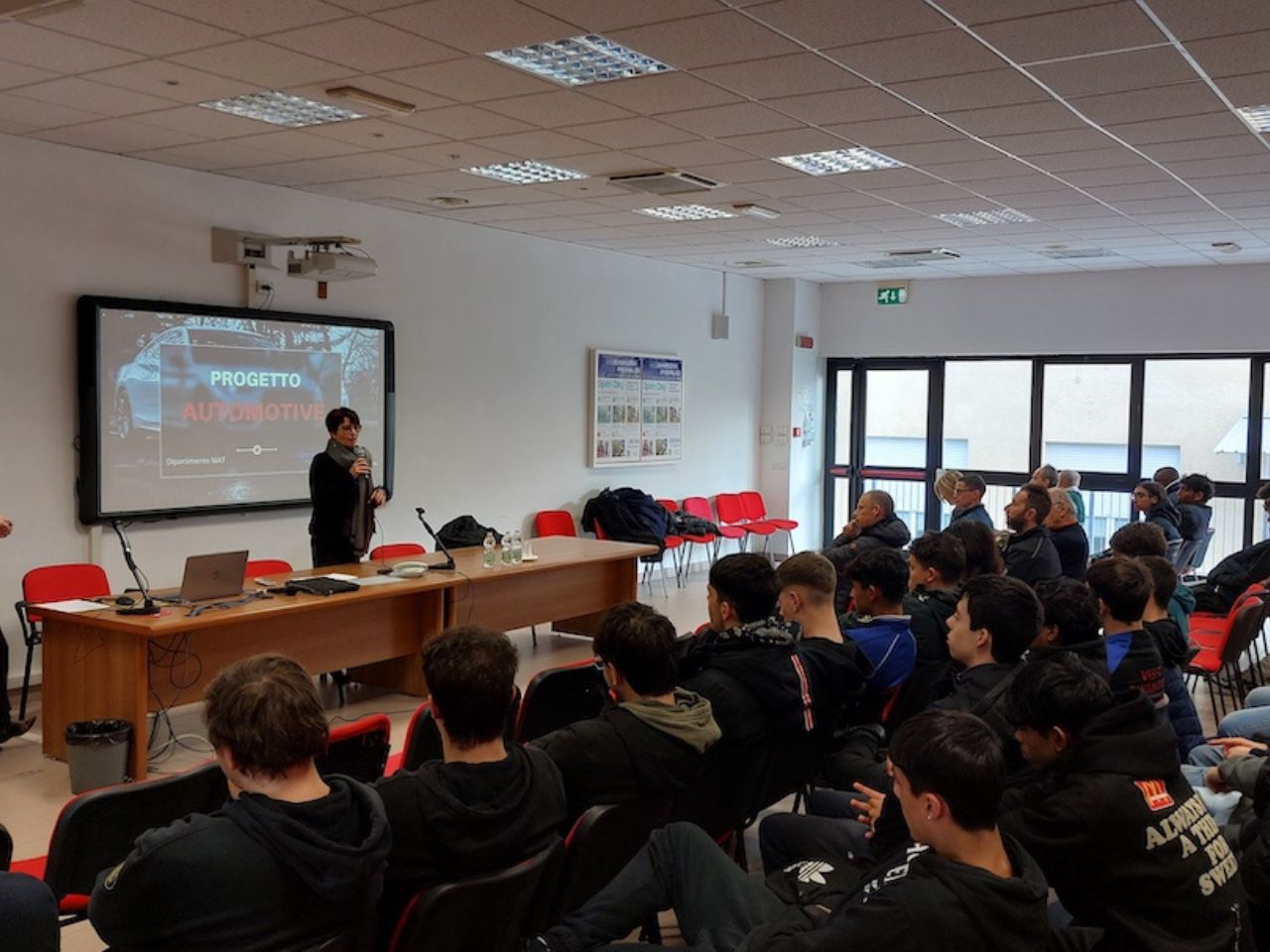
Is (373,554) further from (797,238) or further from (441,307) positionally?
(797,238)

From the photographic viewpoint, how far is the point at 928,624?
421cm

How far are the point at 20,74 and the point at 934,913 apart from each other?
4.86m

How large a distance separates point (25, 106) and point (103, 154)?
3.20 feet

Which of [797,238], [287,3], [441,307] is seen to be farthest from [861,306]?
[287,3]

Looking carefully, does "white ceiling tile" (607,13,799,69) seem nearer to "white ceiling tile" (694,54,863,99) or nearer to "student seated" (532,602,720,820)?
"white ceiling tile" (694,54,863,99)

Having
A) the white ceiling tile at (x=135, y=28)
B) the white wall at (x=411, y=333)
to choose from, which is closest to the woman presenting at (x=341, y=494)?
the white wall at (x=411, y=333)

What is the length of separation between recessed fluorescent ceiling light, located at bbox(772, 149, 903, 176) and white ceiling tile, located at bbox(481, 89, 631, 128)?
4.11 ft

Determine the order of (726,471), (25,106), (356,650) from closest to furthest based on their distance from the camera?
(25,106) → (356,650) → (726,471)

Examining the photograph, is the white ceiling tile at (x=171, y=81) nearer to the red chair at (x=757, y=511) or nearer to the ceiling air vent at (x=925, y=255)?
the ceiling air vent at (x=925, y=255)

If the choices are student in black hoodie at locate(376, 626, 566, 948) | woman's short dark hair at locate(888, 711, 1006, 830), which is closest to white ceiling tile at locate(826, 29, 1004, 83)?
student in black hoodie at locate(376, 626, 566, 948)

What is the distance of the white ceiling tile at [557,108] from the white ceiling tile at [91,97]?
5.02 feet

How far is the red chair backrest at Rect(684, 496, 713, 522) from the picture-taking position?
35.3 feet

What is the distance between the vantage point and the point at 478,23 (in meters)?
4.07

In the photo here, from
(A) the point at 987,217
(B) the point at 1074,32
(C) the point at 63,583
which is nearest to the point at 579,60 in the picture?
(B) the point at 1074,32
